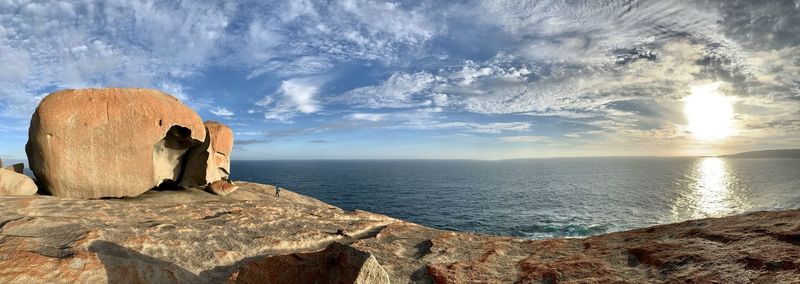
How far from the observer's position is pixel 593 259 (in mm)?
11133

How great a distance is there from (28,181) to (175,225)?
37.8 ft

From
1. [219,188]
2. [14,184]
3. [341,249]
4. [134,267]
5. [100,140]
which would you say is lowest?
[134,267]

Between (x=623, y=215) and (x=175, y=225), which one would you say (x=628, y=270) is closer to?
(x=175, y=225)

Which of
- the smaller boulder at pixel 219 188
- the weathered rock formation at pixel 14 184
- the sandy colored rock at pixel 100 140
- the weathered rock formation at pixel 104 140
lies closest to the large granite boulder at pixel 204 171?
the smaller boulder at pixel 219 188

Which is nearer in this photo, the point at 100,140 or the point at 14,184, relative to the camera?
the point at 14,184

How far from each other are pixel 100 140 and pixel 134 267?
14701 millimetres

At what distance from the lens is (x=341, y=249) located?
26.2 ft

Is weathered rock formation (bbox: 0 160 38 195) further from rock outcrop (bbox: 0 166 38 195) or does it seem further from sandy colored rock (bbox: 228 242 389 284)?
sandy colored rock (bbox: 228 242 389 284)

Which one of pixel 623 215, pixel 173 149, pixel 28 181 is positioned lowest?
pixel 623 215

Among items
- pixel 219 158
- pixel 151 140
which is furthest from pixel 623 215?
pixel 151 140

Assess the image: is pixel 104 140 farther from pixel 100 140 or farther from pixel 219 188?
pixel 219 188

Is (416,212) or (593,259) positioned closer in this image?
(593,259)

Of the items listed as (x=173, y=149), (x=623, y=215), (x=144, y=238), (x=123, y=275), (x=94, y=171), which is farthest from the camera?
(x=623, y=215)

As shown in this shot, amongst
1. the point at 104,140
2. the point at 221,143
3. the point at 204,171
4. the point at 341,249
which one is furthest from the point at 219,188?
the point at 341,249
